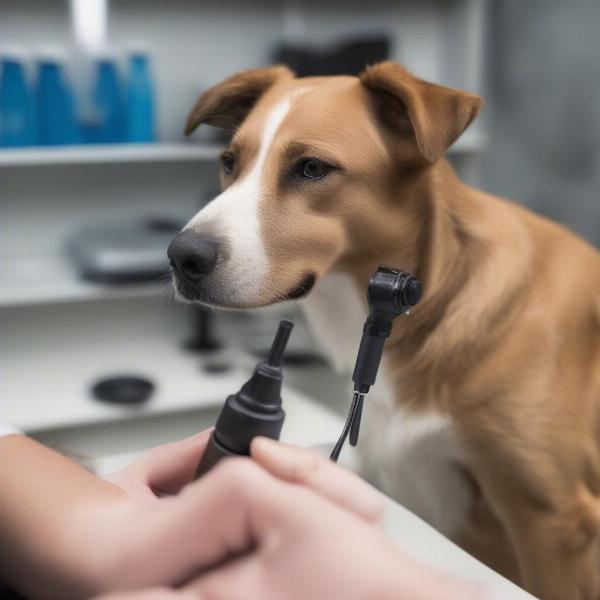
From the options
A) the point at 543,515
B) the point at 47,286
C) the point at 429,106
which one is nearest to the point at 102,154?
the point at 47,286

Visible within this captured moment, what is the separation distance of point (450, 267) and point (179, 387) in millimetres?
1177

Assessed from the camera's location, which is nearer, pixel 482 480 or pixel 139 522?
pixel 139 522

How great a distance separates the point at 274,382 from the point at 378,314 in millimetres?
93

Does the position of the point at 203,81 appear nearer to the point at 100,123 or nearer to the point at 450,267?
the point at 100,123

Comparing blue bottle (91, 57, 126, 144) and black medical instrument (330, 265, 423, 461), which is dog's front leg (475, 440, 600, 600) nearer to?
black medical instrument (330, 265, 423, 461)

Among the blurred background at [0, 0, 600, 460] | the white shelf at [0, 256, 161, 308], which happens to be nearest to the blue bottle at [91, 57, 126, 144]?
the blurred background at [0, 0, 600, 460]

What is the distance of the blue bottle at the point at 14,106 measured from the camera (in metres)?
1.76

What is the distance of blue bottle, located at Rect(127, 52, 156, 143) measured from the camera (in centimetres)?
189

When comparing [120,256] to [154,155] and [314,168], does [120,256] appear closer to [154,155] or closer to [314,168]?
[154,155]

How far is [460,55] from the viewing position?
2.21 metres

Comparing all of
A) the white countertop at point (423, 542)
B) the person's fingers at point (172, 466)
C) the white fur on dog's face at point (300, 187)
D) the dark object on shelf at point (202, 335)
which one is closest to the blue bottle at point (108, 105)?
the dark object on shelf at point (202, 335)

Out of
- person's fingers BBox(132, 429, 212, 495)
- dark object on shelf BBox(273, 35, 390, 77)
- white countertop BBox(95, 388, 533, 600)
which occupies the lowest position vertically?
white countertop BBox(95, 388, 533, 600)

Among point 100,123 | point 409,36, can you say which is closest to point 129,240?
point 100,123

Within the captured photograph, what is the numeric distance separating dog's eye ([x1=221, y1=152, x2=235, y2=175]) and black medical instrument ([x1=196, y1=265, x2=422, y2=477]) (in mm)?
470
